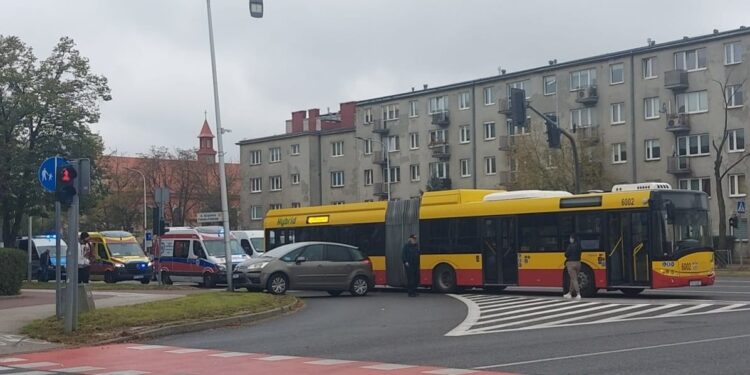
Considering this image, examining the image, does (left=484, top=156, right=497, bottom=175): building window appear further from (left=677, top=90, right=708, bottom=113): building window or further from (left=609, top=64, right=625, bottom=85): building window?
(left=677, top=90, right=708, bottom=113): building window

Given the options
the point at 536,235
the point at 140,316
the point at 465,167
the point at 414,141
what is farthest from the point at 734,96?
the point at 140,316

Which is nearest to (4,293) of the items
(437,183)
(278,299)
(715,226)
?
(278,299)

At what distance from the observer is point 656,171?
220 ft

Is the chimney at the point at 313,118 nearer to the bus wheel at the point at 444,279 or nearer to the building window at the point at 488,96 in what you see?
the building window at the point at 488,96

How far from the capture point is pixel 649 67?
66.8 meters

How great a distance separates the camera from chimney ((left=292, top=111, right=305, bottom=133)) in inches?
3925

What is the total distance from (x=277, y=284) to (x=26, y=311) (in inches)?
306

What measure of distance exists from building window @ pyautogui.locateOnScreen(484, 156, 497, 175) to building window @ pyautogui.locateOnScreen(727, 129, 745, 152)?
18.1 m

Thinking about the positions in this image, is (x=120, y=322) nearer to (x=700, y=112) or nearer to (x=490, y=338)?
(x=490, y=338)

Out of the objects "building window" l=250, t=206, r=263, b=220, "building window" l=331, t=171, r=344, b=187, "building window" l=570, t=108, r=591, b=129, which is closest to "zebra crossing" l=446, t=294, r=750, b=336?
"building window" l=570, t=108, r=591, b=129

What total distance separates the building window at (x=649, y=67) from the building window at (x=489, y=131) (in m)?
13.1

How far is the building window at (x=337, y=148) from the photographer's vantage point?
91.9m

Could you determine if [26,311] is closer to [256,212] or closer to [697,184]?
[697,184]

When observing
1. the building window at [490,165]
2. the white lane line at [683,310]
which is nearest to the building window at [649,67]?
the building window at [490,165]
